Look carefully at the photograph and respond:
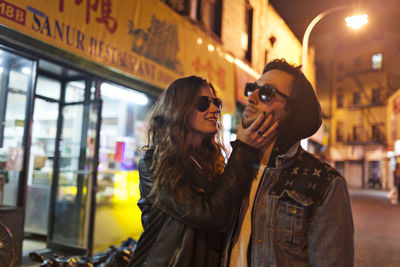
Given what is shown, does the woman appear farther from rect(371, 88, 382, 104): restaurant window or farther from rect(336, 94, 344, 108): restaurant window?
rect(336, 94, 344, 108): restaurant window

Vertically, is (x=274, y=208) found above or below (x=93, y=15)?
below

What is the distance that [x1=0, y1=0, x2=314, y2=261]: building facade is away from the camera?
5.46 m

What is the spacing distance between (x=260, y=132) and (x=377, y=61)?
4525 cm

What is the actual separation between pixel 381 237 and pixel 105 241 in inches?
271

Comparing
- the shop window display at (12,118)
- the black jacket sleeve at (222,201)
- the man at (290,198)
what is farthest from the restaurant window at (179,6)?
the black jacket sleeve at (222,201)

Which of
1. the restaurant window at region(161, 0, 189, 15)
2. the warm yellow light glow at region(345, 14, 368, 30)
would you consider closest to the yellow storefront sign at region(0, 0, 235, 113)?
the restaurant window at region(161, 0, 189, 15)

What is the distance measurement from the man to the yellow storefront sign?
3.92 meters

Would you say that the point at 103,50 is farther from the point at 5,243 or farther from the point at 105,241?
the point at 105,241

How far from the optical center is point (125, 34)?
21.8 feet

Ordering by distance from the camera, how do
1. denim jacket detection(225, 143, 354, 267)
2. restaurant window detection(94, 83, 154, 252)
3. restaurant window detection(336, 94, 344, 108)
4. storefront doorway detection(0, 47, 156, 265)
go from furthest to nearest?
restaurant window detection(336, 94, 344, 108), restaurant window detection(94, 83, 154, 252), storefront doorway detection(0, 47, 156, 265), denim jacket detection(225, 143, 354, 267)

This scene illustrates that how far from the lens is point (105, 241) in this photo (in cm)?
757

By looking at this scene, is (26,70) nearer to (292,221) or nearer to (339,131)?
(292,221)

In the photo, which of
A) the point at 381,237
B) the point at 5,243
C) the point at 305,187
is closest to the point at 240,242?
the point at 305,187

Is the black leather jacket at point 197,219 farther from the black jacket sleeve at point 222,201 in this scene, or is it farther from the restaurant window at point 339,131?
the restaurant window at point 339,131
